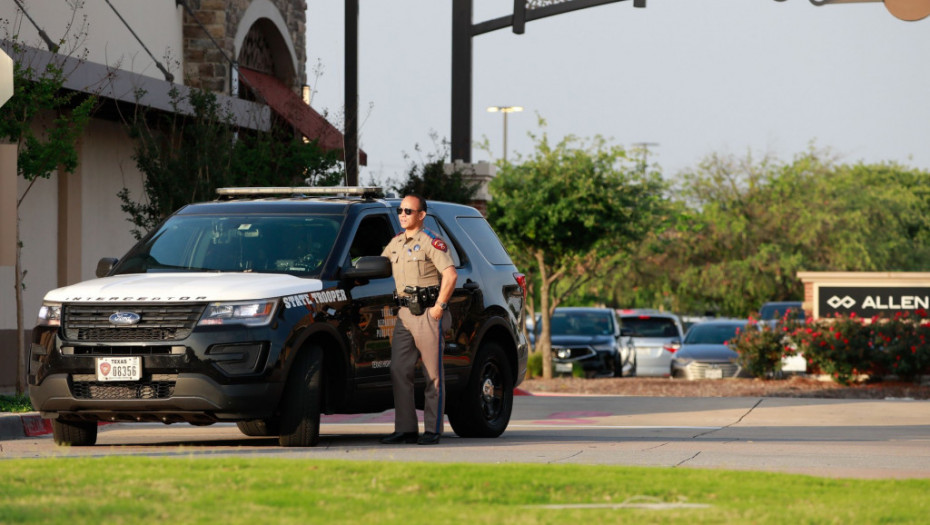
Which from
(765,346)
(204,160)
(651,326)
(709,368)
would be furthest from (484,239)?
(651,326)

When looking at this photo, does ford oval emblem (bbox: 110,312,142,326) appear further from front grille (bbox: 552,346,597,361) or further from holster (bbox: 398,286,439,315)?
front grille (bbox: 552,346,597,361)

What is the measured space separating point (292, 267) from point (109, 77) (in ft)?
25.8

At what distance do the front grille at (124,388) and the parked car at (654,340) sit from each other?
21.9 meters

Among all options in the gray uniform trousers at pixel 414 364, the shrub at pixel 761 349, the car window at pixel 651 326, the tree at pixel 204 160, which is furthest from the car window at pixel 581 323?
the gray uniform trousers at pixel 414 364

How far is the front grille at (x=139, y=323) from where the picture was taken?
1134cm

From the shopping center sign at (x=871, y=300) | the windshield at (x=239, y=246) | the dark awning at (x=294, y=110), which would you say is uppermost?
the dark awning at (x=294, y=110)

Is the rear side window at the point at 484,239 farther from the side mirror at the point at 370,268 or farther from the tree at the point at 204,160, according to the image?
the tree at the point at 204,160

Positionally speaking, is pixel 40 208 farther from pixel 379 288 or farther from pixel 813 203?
pixel 813 203

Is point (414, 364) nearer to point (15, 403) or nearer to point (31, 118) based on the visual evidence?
point (15, 403)

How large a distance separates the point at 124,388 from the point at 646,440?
4.57 m

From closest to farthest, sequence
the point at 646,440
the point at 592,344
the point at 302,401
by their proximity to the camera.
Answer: the point at 302,401, the point at 646,440, the point at 592,344

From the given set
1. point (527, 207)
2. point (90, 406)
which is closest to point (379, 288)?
point (90, 406)

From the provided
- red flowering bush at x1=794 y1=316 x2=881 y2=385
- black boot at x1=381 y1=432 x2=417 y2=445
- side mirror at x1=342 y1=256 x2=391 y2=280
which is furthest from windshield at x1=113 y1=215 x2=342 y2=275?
red flowering bush at x1=794 y1=316 x2=881 y2=385

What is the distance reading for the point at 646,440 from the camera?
13711mm
